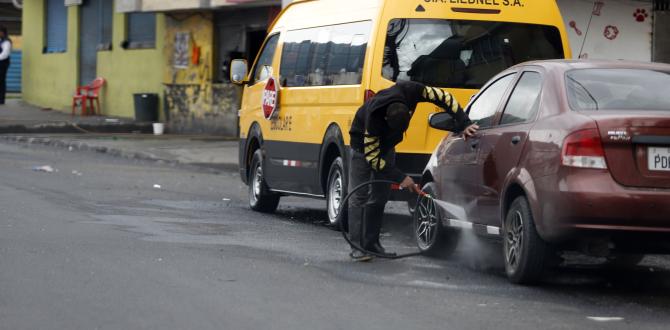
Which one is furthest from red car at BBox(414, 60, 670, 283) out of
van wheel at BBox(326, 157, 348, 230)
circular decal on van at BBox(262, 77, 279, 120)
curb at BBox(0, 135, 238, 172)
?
curb at BBox(0, 135, 238, 172)

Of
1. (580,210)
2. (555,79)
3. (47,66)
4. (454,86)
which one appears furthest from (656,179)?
(47,66)

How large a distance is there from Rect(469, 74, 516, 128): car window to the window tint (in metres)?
4.77

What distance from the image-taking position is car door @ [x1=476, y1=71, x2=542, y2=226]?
367 inches

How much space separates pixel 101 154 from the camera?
83.0 feet

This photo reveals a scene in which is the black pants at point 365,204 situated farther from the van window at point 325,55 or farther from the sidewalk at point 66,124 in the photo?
the sidewalk at point 66,124

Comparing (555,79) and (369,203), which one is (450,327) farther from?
(369,203)

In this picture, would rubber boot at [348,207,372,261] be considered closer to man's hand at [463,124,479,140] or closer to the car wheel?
man's hand at [463,124,479,140]

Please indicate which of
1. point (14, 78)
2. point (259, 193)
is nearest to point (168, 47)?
point (259, 193)

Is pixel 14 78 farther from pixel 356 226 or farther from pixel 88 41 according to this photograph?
pixel 356 226

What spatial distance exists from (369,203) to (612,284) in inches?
83.4

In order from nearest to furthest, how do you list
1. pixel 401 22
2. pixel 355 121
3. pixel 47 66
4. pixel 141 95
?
pixel 355 121 < pixel 401 22 < pixel 141 95 < pixel 47 66

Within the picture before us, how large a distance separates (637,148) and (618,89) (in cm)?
69

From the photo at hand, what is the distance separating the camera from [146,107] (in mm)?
31891

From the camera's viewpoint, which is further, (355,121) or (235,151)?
(235,151)
